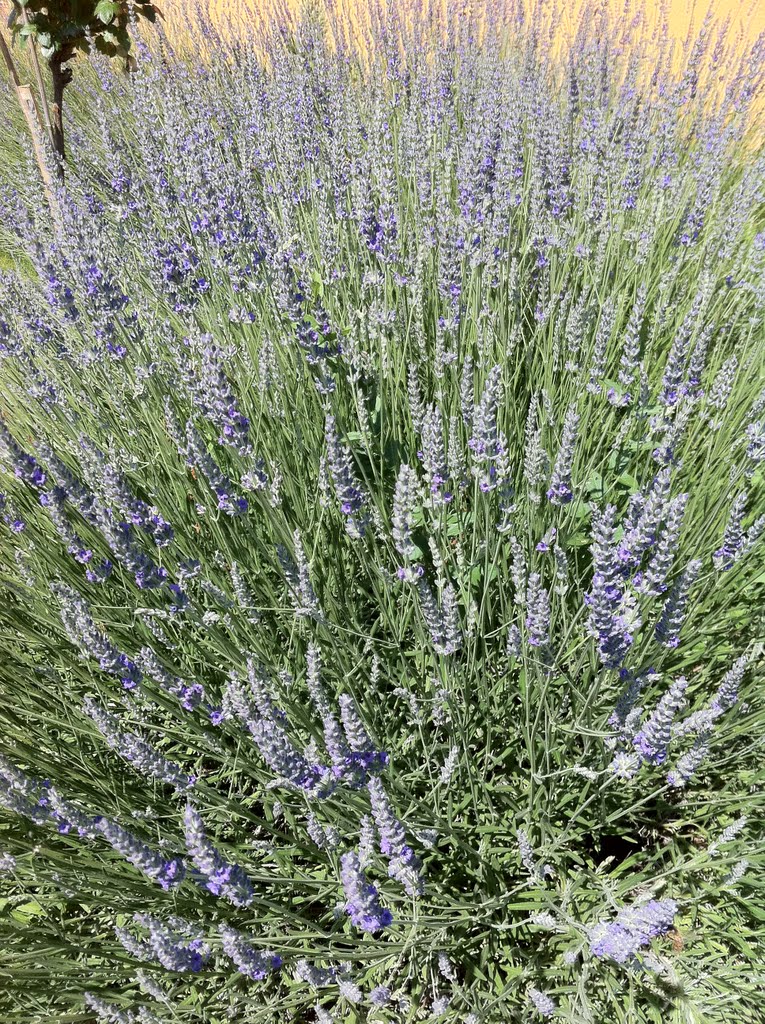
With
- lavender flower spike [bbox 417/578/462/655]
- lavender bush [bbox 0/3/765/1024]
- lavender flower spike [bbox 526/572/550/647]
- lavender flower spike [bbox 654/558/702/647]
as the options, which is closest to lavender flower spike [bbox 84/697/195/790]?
lavender bush [bbox 0/3/765/1024]

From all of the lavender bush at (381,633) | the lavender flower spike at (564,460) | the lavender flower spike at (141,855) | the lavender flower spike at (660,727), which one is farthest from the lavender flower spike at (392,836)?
the lavender flower spike at (564,460)

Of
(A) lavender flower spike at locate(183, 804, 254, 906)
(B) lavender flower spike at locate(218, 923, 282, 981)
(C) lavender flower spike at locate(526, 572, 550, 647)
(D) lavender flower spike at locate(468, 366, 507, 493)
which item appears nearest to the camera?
(A) lavender flower spike at locate(183, 804, 254, 906)

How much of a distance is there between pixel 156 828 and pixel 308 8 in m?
7.52

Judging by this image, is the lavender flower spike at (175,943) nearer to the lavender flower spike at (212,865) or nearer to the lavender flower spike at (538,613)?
the lavender flower spike at (212,865)

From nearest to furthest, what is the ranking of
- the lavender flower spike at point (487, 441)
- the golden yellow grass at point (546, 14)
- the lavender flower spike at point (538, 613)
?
the lavender flower spike at point (538, 613), the lavender flower spike at point (487, 441), the golden yellow grass at point (546, 14)

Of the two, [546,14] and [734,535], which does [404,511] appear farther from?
[546,14]

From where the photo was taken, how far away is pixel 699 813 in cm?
156

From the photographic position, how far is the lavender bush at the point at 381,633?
3.96ft

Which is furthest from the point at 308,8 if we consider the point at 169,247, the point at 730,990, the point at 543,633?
the point at 730,990

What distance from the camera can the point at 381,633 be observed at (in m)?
1.94

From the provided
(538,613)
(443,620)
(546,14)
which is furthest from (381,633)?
(546,14)

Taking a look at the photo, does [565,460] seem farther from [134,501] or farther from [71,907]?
[71,907]

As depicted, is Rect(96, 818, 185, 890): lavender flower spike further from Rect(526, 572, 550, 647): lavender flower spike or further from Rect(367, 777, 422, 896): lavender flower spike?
Rect(526, 572, 550, 647): lavender flower spike

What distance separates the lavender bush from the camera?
121 cm
